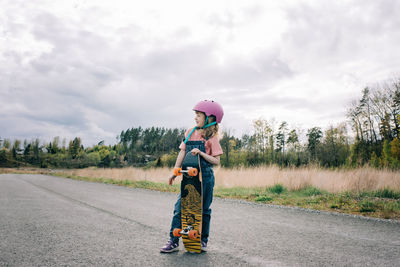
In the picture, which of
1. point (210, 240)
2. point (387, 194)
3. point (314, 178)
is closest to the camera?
point (210, 240)

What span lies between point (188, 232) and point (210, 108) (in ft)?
4.76

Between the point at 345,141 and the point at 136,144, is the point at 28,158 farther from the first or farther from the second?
the point at 345,141

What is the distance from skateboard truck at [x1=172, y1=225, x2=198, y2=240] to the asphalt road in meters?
0.23

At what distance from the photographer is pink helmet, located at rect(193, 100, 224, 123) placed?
320 cm

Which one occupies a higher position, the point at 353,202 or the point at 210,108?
the point at 210,108

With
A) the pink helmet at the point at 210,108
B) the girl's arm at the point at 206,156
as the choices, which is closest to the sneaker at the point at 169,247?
the girl's arm at the point at 206,156

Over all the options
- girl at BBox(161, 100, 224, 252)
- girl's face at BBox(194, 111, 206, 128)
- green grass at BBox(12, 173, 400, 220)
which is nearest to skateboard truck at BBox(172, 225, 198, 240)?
girl at BBox(161, 100, 224, 252)

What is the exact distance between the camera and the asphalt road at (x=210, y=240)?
2.87 meters

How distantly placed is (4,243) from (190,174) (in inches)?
106

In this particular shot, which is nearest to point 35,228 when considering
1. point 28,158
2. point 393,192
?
point 393,192

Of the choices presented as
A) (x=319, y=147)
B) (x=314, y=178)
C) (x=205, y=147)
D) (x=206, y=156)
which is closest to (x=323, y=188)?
(x=314, y=178)

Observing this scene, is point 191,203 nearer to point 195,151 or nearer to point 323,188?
point 195,151

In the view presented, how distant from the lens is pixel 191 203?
3102 mm

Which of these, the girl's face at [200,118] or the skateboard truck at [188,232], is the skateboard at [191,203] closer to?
the skateboard truck at [188,232]
